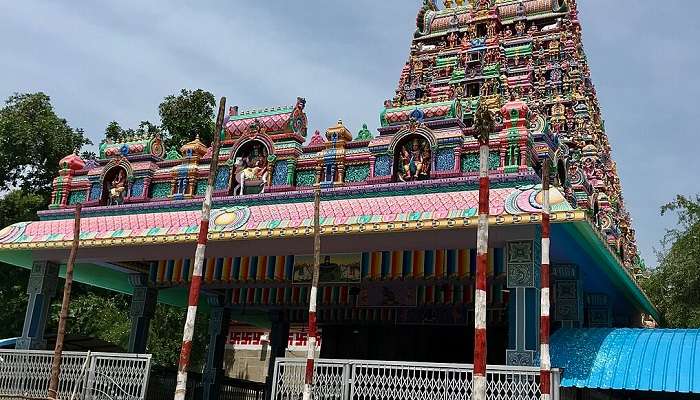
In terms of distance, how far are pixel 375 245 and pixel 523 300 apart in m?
3.31

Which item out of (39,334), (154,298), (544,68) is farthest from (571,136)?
(39,334)

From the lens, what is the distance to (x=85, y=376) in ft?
44.2

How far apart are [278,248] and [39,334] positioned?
6746mm

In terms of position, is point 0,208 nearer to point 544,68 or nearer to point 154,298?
point 154,298

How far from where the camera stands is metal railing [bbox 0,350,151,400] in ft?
42.9

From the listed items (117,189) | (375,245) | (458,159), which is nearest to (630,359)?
(458,159)

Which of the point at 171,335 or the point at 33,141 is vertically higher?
the point at 33,141

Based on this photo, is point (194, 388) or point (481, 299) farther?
point (194, 388)

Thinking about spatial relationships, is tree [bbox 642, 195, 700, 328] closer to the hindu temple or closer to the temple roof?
the hindu temple

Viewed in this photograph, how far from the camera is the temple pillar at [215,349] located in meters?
18.2

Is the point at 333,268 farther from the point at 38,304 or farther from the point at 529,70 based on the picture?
the point at 529,70

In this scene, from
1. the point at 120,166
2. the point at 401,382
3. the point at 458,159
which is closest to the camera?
the point at 401,382

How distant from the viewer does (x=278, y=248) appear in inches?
572

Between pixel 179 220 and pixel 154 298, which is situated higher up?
pixel 179 220
